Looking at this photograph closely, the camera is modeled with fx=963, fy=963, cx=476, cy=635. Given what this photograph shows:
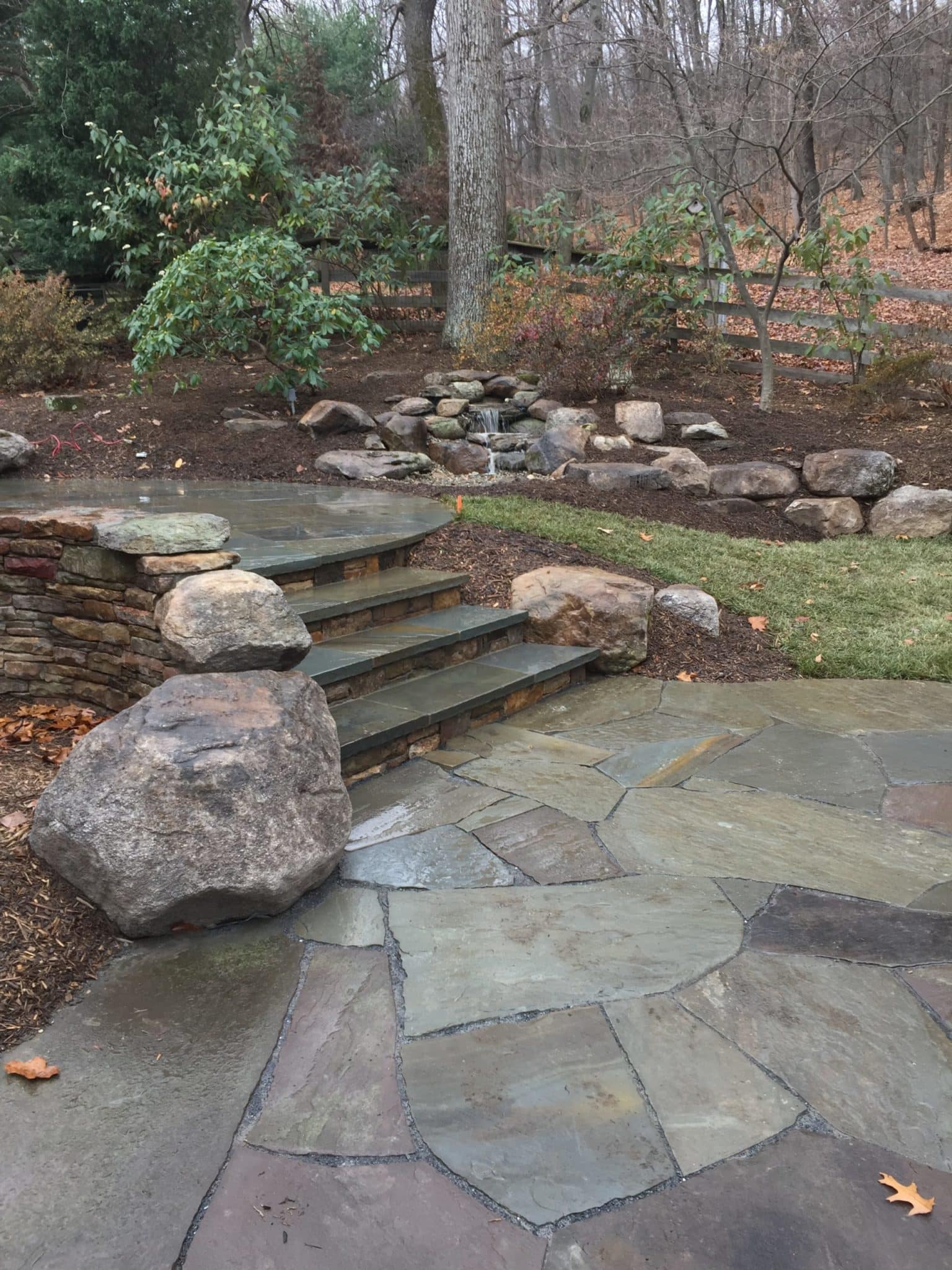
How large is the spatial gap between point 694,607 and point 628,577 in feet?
1.48

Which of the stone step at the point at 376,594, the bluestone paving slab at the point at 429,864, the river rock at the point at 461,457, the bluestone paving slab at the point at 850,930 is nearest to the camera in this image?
the bluestone paving slab at the point at 850,930

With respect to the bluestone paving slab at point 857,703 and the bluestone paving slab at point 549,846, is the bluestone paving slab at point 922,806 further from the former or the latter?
the bluestone paving slab at point 549,846

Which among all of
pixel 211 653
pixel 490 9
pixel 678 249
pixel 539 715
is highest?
pixel 490 9

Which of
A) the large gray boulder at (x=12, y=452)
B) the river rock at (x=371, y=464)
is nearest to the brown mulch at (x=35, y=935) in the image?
the large gray boulder at (x=12, y=452)

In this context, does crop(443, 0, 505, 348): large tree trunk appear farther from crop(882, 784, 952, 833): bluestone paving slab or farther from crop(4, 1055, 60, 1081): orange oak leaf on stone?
crop(4, 1055, 60, 1081): orange oak leaf on stone

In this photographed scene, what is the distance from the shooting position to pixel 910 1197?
5.65ft

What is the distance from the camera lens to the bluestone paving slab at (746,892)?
8.63 ft

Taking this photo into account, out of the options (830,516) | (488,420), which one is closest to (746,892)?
(830,516)

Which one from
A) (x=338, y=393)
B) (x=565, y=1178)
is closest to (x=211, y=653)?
(x=565, y=1178)

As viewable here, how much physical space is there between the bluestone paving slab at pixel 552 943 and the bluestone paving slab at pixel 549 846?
76 mm

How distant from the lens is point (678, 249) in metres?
10.3

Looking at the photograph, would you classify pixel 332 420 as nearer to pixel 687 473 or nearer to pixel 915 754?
pixel 687 473

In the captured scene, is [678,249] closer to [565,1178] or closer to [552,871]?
[552,871]

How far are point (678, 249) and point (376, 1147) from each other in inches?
400
